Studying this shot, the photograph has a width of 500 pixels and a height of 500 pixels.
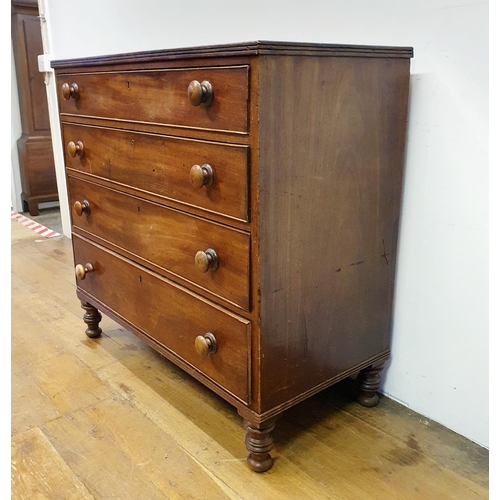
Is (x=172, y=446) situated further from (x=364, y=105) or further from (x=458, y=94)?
(x=458, y=94)

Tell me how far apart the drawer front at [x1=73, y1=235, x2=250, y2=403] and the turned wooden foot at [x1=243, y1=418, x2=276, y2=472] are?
Answer: 0.07m

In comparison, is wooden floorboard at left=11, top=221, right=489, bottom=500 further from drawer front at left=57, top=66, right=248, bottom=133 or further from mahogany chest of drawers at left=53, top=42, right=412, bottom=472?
drawer front at left=57, top=66, right=248, bottom=133

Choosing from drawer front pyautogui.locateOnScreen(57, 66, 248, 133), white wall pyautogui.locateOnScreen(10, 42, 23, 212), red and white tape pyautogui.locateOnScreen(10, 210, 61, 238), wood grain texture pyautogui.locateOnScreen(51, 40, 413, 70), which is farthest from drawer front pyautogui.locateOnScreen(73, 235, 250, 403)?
white wall pyautogui.locateOnScreen(10, 42, 23, 212)

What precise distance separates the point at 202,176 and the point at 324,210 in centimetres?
27

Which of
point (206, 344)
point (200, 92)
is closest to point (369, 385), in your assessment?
point (206, 344)

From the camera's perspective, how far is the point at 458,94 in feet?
3.84

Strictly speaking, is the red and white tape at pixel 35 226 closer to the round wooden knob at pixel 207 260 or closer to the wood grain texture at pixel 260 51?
the wood grain texture at pixel 260 51

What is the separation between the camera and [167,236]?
1.30 meters

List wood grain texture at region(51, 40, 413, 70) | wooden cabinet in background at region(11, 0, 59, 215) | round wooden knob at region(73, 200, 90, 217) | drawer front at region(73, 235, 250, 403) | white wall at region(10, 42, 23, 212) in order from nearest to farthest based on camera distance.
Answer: wood grain texture at region(51, 40, 413, 70)
drawer front at region(73, 235, 250, 403)
round wooden knob at region(73, 200, 90, 217)
wooden cabinet in background at region(11, 0, 59, 215)
white wall at region(10, 42, 23, 212)

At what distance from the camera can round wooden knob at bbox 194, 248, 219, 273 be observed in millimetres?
1140

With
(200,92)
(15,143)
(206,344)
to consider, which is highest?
(200,92)

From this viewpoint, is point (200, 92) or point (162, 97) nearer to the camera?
point (200, 92)

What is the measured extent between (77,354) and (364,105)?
48.2 inches

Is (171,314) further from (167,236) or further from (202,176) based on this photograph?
(202,176)
